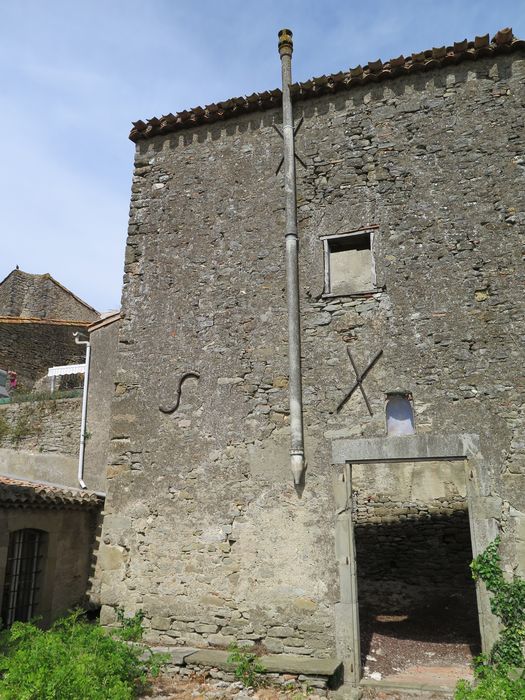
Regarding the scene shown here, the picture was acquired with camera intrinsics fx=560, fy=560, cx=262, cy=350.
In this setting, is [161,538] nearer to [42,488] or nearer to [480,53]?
[42,488]

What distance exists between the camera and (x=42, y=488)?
30.0 feet

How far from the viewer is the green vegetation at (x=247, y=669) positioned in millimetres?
5852

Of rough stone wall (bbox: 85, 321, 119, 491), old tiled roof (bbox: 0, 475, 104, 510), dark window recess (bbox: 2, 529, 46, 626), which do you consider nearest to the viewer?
old tiled roof (bbox: 0, 475, 104, 510)

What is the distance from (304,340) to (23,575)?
580 centimetres


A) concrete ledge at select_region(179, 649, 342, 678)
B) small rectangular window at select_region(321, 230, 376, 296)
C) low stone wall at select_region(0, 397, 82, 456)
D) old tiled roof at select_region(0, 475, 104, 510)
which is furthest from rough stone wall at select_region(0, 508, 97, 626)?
small rectangular window at select_region(321, 230, 376, 296)

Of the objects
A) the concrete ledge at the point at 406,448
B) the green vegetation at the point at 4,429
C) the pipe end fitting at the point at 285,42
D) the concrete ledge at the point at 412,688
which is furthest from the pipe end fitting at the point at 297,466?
the green vegetation at the point at 4,429

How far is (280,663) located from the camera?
19.5ft

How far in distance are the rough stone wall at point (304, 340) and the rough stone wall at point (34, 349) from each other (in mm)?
11109

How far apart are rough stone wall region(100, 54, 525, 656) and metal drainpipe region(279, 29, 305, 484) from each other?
13cm

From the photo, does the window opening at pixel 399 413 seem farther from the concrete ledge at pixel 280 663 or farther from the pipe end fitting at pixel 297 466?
the concrete ledge at pixel 280 663

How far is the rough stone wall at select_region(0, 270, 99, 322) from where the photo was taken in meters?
21.4

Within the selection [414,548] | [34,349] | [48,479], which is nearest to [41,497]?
[48,479]

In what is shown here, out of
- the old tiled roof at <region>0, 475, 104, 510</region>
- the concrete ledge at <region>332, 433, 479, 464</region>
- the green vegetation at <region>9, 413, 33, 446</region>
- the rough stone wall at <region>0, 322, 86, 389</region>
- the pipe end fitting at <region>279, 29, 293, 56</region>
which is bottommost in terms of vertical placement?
the old tiled roof at <region>0, 475, 104, 510</region>

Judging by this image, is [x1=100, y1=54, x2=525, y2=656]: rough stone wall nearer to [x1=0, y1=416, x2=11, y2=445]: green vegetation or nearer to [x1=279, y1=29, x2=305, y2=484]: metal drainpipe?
[x1=279, y1=29, x2=305, y2=484]: metal drainpipe
